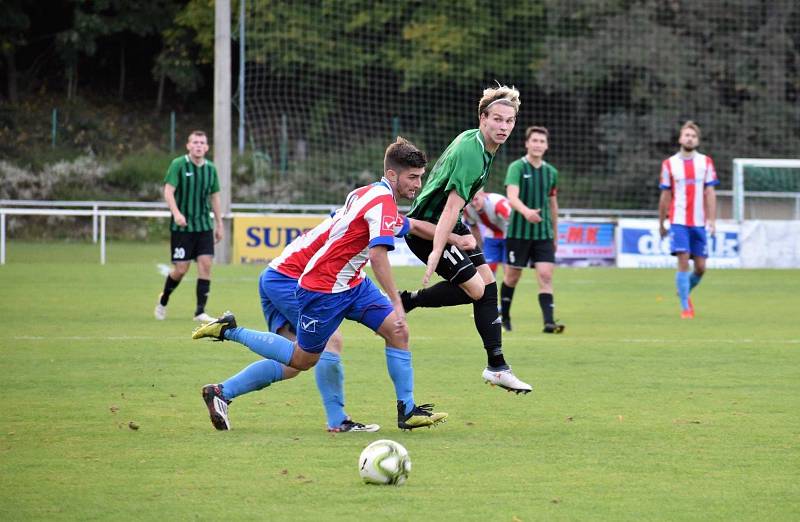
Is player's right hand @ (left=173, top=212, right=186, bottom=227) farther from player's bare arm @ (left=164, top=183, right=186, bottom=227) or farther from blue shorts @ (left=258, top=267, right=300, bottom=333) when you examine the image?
blue shorts @ (left=258, top=267, right=300, bottom=333)

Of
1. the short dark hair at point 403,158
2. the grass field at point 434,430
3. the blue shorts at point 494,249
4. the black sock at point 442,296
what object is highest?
the short dark hair at point 403,158

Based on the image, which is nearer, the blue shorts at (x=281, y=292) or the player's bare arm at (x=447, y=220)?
the blue shorts at (x=281, y=292)

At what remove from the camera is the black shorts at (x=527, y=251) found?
12.7 m

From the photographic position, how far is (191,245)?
1371 centimetres

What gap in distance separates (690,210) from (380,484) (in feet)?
30.5

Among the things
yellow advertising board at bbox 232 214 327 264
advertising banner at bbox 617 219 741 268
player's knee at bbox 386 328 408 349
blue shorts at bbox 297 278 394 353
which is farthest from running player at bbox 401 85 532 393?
advertising banner at bbox 617 219 741 268

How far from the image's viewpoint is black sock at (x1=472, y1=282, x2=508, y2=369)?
25.6 ft

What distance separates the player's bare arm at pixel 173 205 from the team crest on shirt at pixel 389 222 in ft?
22.9

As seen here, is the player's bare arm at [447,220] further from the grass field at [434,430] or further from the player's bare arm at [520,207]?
the player's bare arm at [520,207]

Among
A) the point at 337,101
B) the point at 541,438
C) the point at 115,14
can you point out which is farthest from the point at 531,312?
the point at 115,14

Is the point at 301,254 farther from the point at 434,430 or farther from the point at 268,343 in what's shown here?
the point at 434,430

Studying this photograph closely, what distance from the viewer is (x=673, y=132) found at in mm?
36938

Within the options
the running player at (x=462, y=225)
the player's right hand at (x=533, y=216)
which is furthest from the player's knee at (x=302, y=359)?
the player's right hand at (x=533, y=216)

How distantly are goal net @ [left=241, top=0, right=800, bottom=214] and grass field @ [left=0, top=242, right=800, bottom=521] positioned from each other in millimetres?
22084
